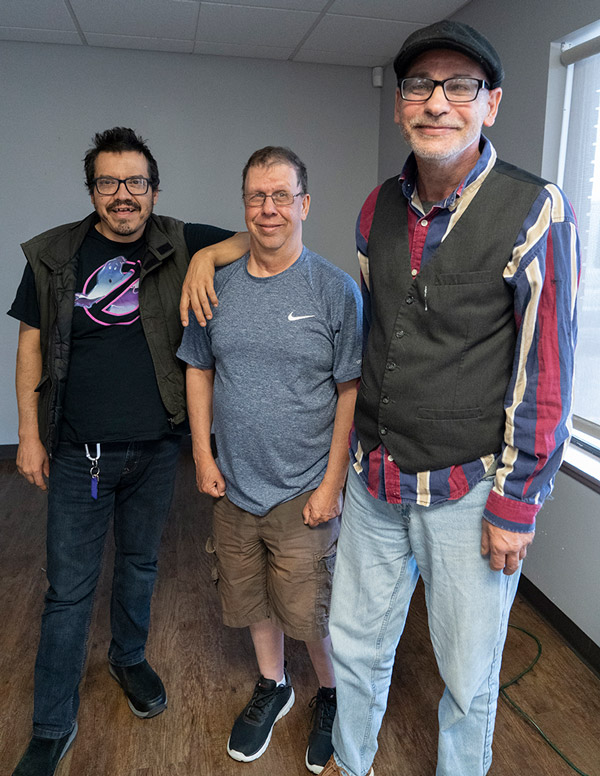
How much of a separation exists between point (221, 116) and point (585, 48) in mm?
2361

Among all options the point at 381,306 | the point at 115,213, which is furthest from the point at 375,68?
the point at 381,306

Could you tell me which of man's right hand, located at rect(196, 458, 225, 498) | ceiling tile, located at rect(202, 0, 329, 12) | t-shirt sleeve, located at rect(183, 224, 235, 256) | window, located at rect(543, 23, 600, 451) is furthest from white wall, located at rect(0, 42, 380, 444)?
man's right hand, located at rect(196, 458, 225, 498)

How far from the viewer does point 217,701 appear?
1.96 meters

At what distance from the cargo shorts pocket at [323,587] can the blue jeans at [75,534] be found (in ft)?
1.71

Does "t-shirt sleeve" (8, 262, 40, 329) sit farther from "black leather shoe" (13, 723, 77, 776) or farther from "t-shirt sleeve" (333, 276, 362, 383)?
"black leather shoe" (13, 723, 77, 776)

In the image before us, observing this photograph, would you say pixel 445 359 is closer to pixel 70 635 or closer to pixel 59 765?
pixel 70 635

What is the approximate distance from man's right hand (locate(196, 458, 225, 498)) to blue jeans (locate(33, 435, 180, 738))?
0.56 feet

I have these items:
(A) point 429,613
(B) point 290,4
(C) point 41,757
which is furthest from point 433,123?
(B) point 290,4

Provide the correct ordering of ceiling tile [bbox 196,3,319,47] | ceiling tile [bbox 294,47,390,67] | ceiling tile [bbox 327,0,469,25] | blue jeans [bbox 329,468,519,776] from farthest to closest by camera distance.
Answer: ceiling tile [bbox 294,47,390,67]
ceiling tile [bbox 196,3,319,47]
ceiling tile [bbox 327,0,469,25]
blue jeans [bbox 329,468,519,776]

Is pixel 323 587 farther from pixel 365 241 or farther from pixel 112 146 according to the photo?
pixel 112 146

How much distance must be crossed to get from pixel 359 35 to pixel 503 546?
126 inches

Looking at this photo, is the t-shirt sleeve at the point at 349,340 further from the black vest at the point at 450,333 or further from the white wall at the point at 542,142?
the white wall at the point at 542,142

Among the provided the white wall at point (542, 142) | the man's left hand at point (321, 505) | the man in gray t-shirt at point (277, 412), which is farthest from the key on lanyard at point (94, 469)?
the white wall at point (542, 142)

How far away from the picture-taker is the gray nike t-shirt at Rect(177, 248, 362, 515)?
150cm
